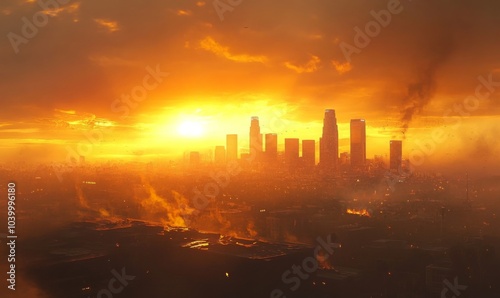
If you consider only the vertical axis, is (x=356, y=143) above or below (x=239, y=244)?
above

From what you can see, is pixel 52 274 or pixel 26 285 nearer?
pixel 26 285

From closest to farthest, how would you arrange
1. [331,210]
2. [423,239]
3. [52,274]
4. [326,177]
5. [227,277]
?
[52,274] < [227,277] < [423,239] < [331,210] < [326,177]

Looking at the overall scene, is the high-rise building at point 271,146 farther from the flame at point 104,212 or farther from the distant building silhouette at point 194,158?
the flame at point 104,212

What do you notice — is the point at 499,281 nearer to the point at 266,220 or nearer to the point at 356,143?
the point at 266,220

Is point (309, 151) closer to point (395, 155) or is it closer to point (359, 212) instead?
point (395, 155)

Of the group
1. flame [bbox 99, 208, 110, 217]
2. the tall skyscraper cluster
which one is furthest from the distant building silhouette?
flame [bbox 99, 208, 110, 217]

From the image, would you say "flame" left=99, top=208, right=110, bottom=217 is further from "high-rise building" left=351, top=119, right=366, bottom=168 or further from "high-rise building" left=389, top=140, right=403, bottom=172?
"high-rise building" left=389, top=140, right=403, bottom=172

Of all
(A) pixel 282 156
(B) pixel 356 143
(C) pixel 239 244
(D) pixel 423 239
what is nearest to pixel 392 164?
(B) pixel 356 143
